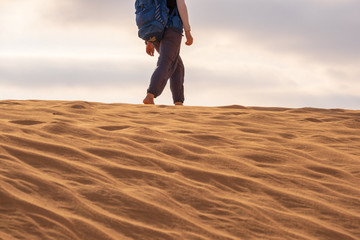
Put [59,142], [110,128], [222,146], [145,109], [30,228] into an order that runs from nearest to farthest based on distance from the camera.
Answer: [30,228] < [59,142] < [222,146] < [110,128] < [145,109]

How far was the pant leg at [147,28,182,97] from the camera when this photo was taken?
7.67 meters

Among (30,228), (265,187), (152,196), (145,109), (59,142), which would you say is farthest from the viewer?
(145,109)

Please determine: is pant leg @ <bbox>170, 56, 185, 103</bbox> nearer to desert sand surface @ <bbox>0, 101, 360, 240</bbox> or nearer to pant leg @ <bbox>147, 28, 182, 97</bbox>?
pant leg @ <bbox>147, 28, 182, 97</bbox>

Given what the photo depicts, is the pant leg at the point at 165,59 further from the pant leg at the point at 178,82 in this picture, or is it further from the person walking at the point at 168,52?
the pant leg at the point at 178,82

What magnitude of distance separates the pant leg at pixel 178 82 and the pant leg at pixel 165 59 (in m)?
0.33

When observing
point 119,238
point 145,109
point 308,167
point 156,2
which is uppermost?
point 156,2

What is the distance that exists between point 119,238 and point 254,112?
373 centimetres

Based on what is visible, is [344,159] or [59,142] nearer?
[59,142]

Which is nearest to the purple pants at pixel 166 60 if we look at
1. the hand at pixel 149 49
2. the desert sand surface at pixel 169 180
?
the hand at pixel 149 49

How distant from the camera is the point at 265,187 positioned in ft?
12.0

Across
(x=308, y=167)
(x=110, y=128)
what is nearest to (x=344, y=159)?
(x=308, y=167)

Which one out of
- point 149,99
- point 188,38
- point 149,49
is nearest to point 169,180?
point 149,99

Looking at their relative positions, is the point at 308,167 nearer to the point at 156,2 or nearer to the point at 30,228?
the point at 30,228

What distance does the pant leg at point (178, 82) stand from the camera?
8.19 metres
